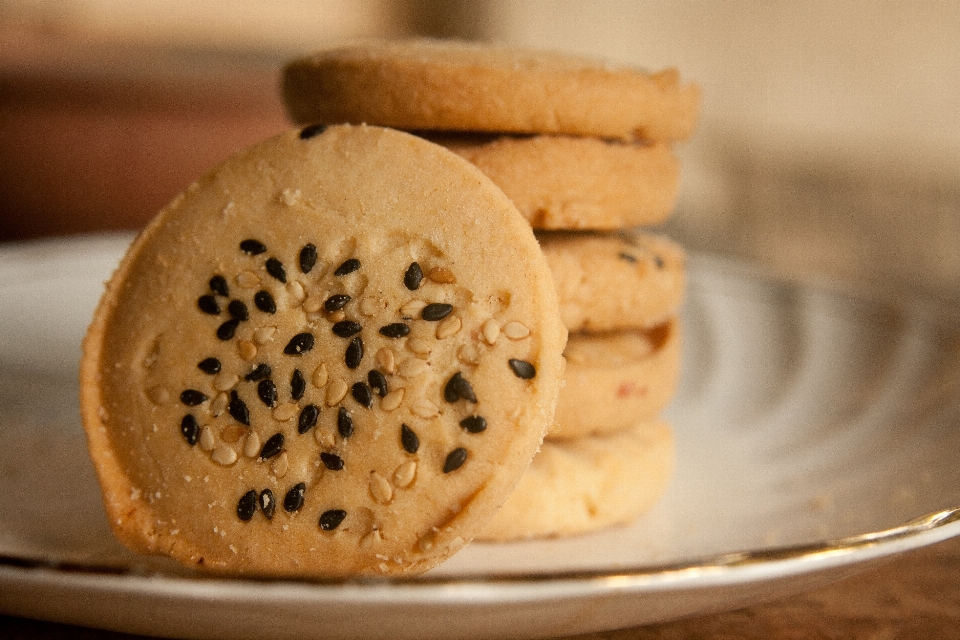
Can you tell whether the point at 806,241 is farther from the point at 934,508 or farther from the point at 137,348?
the point at 137,348

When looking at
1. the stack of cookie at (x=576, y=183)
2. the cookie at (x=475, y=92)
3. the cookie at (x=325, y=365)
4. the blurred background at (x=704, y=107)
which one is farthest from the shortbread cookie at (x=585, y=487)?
the blurred background at (x=704, y=107)

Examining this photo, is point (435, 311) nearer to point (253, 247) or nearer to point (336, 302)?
point (336, 302)

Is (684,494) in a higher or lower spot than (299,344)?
lower

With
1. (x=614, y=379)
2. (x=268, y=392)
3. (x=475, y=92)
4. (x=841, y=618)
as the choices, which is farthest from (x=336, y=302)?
(x=841, y=618)

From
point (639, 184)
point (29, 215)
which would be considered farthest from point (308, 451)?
point (29, 215)

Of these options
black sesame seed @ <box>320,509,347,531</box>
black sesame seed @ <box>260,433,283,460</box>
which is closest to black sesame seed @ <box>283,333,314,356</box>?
black sesame seed @ <box>260,433,283,460</box>

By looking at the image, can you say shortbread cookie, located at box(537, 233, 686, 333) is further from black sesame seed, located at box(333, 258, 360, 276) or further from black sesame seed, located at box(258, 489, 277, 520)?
black sesame seed, located at box(258, 489, 277, 520)
